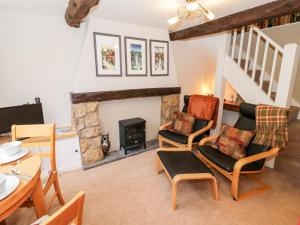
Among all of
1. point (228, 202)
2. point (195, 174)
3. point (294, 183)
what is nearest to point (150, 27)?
point (195, 174)

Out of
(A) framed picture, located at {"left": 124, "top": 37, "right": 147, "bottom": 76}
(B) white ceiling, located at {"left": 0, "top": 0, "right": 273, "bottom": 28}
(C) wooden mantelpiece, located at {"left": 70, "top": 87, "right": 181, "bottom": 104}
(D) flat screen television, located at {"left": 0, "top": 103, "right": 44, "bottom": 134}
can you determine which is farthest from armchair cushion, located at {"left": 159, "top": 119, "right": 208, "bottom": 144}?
(D) flat screen television, located at {"left": 0, "top": 103, "right": 44, "bottom": 134}

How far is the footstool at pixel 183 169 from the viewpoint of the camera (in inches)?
72.3

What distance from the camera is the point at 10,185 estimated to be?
104 centimetres

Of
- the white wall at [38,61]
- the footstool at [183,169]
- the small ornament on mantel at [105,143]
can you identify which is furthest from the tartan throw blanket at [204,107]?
the white wall at [38,61]

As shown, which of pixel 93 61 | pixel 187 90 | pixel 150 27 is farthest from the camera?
pixel 187 90

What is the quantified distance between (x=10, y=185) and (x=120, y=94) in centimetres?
214

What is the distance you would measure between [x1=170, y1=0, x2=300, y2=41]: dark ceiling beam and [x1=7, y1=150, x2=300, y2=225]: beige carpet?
7.17 ft

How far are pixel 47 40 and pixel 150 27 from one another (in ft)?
5.83

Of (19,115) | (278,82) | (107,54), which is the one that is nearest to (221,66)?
(278,82)

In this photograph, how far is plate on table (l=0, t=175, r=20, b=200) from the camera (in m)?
0.97

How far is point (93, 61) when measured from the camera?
9.06 feet

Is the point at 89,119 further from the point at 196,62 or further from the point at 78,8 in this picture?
the point at 196,62

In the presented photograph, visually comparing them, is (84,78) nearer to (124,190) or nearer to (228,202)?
(124,190)

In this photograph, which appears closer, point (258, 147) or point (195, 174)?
point (195, 174)
